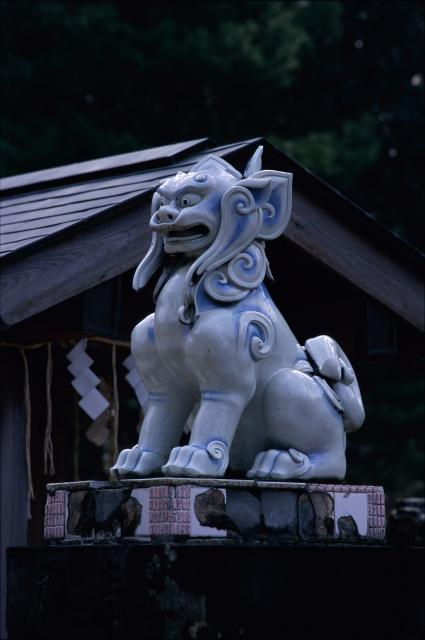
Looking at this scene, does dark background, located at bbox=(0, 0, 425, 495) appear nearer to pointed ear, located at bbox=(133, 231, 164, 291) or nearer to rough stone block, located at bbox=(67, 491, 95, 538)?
pointed ear, located at bbox=(133, 231, 164, 291)

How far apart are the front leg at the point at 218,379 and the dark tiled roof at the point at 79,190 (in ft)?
6.11

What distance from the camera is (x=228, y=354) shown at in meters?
4.38

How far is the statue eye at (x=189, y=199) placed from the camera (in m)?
4.57

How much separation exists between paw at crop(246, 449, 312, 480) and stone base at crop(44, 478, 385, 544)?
51 mm

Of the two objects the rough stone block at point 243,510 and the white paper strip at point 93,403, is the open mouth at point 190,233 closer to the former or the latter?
the rough stone block at point 243,510

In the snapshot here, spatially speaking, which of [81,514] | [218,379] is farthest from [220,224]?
[81,514]

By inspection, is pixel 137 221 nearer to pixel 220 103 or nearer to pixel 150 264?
pixel 150 264

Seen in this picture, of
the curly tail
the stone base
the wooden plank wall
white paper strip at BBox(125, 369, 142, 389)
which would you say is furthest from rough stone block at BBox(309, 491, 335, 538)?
white paper strip at BBox(125, 369, 142, 389)

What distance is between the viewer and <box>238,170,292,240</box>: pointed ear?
183 inches

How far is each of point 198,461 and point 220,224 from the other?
909 millimetres

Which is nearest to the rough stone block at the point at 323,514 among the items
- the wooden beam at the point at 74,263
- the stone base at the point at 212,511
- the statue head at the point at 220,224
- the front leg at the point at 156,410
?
the stone base at the point at 212,511

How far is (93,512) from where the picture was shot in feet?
14.8

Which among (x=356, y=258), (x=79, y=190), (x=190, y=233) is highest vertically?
(x=79, y=190)

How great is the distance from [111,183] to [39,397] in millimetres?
1593
